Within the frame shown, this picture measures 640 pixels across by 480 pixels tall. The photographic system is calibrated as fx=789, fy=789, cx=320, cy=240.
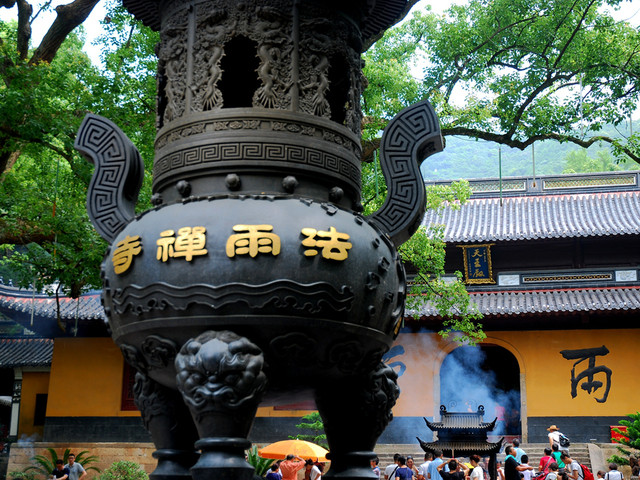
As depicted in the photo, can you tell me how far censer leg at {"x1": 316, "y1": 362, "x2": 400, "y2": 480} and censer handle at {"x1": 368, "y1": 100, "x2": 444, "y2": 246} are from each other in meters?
0.75

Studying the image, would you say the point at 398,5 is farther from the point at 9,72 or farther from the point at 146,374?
the point at 9,72

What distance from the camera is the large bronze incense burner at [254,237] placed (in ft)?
11.1

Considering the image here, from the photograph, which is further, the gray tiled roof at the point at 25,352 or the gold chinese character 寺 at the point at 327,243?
the gray tiled roof at the point at 25,352

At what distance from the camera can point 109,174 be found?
4.13m

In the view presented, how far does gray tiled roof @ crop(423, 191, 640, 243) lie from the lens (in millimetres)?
19453

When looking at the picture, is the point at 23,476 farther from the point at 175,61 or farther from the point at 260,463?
the point at 175,61

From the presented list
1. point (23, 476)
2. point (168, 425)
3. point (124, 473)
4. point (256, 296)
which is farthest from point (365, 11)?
point (23, 476)

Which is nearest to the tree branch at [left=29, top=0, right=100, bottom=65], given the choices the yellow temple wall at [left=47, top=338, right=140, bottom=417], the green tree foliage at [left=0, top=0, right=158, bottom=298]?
the green tree foliage at [left=0, top=0, right=158, bottom=298]

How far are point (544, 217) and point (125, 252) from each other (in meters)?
18.4

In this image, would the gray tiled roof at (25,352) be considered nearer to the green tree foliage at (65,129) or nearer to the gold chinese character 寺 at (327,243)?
the green tree foliage at (65,129)

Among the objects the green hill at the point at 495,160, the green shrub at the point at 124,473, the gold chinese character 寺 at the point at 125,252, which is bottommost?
the green shrub at the point at 124,473

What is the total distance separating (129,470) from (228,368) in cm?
1292

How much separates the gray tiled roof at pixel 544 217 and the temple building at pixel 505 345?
0.05 m

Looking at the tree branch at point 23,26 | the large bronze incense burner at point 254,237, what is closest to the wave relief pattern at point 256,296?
the large bronze incense burner at point 254,237
